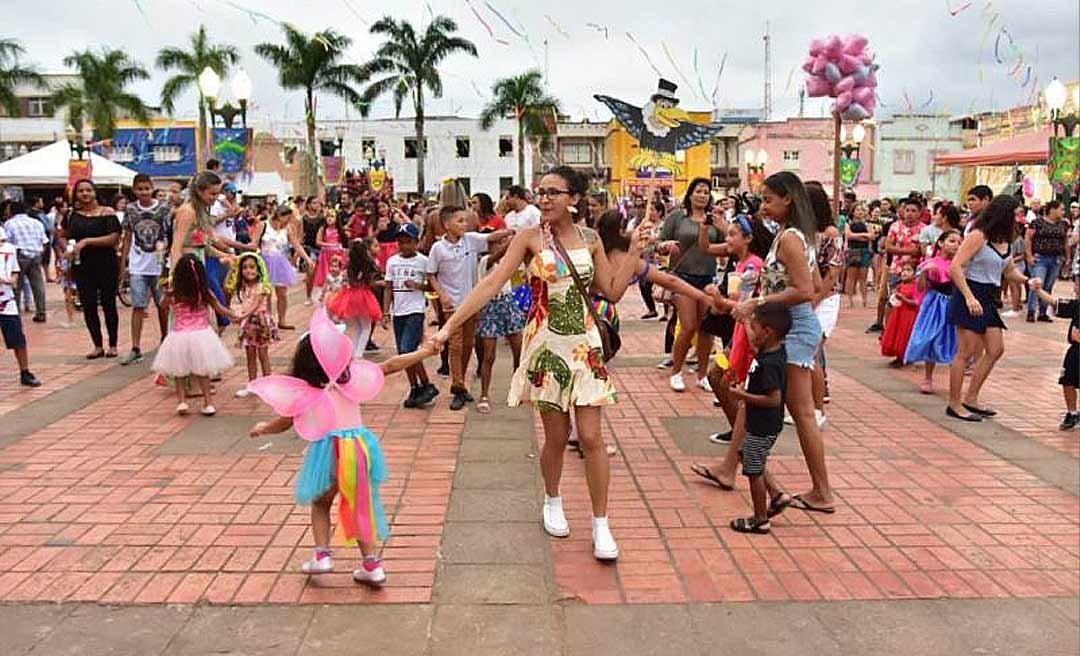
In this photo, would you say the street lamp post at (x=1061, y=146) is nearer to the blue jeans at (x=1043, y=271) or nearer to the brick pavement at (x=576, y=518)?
the blue jeans at (x=1043, y=271)

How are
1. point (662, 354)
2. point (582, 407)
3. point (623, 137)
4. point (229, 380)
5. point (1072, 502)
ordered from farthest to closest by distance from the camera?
1. point (623, 137)
2. point (662, 354)
3. point (229, 380)
4. point (1072, 502)
5. point (582, 407)

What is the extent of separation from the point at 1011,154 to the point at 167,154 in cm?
3845

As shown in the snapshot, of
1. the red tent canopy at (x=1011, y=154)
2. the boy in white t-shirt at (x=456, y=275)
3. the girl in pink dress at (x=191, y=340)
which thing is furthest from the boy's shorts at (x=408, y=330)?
→ the red tent canopy at (x=1011, y=154)

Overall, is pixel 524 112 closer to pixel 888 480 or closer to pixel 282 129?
pixel 282 129

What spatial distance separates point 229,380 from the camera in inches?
298

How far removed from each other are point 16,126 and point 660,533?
2429 inches

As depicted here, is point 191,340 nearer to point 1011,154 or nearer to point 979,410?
point 979,410

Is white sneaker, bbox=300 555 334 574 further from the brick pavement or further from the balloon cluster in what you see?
the balloon cluster

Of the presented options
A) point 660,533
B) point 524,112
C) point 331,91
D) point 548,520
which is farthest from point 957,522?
point 524,112

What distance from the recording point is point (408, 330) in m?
6.78

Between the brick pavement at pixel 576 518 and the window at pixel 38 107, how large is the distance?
194 ft

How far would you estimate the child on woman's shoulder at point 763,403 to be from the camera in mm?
4113

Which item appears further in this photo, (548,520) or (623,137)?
(623,137)

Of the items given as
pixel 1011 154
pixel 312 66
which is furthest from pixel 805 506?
pixel 312 66
